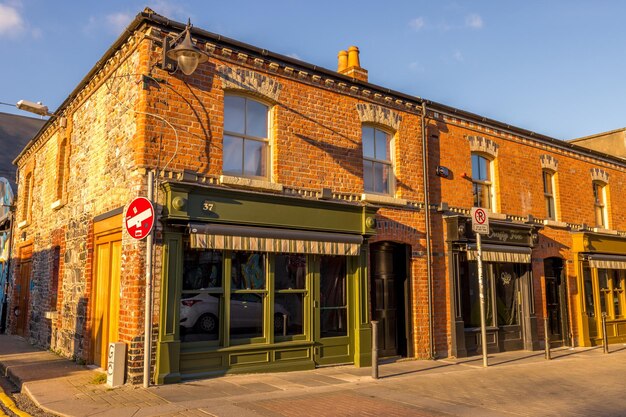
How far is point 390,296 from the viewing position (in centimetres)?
1220

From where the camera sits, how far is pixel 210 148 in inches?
372

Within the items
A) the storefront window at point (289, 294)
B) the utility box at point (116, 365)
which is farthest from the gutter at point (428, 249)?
the utility box at point (116, 365)

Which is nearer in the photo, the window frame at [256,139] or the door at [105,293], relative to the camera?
the door at [105,293]

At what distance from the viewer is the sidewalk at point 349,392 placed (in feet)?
22.7

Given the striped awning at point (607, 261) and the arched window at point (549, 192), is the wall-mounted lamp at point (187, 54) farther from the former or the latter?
the striped awning at point (607, 261)

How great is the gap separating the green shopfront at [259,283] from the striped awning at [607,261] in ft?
30.5

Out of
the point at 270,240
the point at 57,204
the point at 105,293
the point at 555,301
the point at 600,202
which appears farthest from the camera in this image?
the point at 600,202

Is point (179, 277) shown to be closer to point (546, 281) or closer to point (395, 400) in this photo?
point (395, 400)

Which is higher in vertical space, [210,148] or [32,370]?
[210,148]

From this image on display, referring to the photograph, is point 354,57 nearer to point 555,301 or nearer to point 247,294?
point 247,294

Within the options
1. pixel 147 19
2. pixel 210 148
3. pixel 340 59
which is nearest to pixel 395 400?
pixel 210 148

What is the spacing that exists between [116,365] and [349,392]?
143 inches

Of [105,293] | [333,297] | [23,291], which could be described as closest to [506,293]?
[333,297]

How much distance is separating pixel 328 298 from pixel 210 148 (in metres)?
3.85
